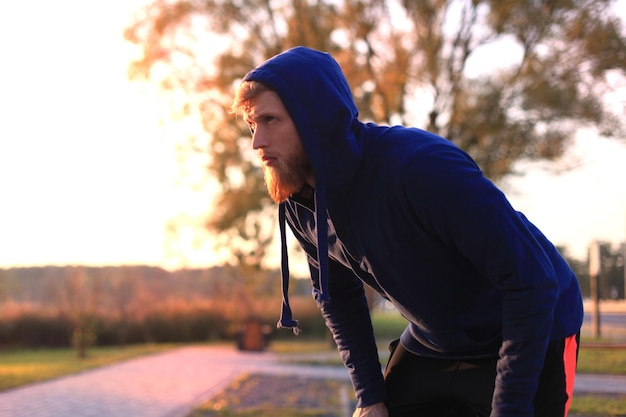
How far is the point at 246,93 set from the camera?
2584 mm

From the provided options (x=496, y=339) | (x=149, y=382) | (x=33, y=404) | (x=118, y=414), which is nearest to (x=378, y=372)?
(x=496, y=339)

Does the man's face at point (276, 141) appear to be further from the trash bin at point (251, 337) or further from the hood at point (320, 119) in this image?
the trash bin at point (251, 337)

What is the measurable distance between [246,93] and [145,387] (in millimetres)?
10317

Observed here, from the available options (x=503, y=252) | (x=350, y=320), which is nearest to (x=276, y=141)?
(x=503, y=252)

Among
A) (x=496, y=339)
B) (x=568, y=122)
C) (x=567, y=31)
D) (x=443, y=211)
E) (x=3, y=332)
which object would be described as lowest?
(x=3, y=332)

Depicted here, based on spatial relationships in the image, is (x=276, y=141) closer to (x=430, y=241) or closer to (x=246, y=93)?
(x=246, y=93)

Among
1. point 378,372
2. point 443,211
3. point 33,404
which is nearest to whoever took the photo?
point 443,211

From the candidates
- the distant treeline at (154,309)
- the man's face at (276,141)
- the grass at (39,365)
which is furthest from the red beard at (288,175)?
the distant treeline at (154,309)

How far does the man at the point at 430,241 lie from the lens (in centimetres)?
229

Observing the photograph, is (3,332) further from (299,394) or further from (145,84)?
(299,394)

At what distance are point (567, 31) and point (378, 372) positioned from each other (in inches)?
644

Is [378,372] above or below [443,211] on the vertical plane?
below

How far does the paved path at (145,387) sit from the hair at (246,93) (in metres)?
7.17

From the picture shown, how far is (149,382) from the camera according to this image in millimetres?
13031
